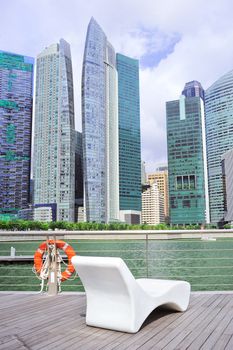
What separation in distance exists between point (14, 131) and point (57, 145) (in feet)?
76.0

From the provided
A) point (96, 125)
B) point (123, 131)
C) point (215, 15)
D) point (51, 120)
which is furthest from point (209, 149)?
point (215, 15)

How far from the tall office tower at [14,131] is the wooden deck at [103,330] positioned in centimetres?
11417

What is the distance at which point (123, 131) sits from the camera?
12638cm

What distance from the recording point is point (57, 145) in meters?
104

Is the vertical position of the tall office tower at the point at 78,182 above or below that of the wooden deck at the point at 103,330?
above

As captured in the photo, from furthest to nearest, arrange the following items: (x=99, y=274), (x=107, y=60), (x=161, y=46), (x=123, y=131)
A: (x=123, y=131)
(x=107, y=60)
(x=161, y=46)
(x=99, y=274)

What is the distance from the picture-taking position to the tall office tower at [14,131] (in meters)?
115

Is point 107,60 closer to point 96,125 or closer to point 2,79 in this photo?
point 96,125

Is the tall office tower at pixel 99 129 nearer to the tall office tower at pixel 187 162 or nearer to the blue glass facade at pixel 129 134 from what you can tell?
the blue glass facade at pixel 129 134

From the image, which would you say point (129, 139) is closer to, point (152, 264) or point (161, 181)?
point (161, 181)

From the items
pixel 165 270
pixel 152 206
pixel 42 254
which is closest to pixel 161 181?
pixel 152 206

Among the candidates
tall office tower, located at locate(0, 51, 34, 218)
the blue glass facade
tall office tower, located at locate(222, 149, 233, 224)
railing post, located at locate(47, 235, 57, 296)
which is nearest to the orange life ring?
railing post, located at locate(47, 235, 57, 296)

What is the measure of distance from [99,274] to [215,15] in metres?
11.9

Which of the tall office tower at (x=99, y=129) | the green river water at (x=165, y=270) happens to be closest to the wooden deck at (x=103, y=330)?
the green river water at (x=165, y=270)
